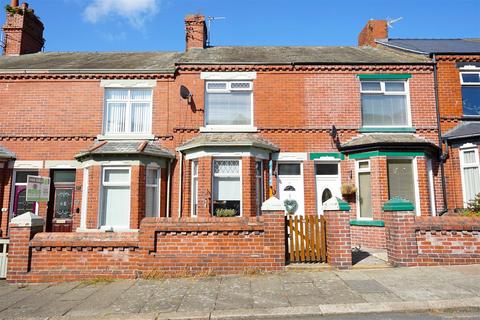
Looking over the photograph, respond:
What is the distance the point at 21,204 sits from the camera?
41.1 feet

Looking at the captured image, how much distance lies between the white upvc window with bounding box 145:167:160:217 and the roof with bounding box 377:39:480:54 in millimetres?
11479

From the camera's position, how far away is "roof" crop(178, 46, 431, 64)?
12.9 m

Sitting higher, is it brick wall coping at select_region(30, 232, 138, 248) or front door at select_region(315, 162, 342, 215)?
front door at select_region(315, 162, 342, 215)

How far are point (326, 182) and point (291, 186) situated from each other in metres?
1.29

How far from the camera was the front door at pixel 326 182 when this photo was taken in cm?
1220

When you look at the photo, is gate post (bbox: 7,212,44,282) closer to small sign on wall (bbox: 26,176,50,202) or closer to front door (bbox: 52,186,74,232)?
small sign on wall (bbox: 26,176,50,202)

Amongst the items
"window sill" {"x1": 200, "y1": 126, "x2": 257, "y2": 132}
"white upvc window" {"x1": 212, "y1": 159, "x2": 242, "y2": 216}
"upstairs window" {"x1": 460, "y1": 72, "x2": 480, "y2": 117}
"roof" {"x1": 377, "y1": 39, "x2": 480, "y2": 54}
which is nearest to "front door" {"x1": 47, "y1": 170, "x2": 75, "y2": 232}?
"window sill" {"x1": 200, "y1": 126, "x2": 257, "y2": 132}

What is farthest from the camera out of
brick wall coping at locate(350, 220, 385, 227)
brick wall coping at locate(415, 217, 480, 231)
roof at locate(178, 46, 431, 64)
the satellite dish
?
roof at locate(178, 46, 431, 64)

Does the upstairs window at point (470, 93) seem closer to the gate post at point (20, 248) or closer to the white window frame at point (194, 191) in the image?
the white window frame at point (194, 191)

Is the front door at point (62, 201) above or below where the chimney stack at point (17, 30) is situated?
below

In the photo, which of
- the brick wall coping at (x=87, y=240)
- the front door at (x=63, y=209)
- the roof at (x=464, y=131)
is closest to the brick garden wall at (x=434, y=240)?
the roof at (x=464, y=131)

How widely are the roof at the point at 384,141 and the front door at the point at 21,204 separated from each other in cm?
1171

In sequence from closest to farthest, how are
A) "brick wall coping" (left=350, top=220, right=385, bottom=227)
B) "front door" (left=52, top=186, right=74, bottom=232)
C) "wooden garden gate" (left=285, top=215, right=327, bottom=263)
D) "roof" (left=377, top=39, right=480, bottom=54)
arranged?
"wooden garden gate" (left=285, top=215, right=327, bottom=263) < "brick wall coping" (left=350, top=220, right=385, bottom=227) < "front door" (left=52, top=186, right=74, bottom=232) < "roof" (left=377, top=39, right=480, bottom=54)

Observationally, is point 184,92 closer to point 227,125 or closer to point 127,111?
point 227,125
